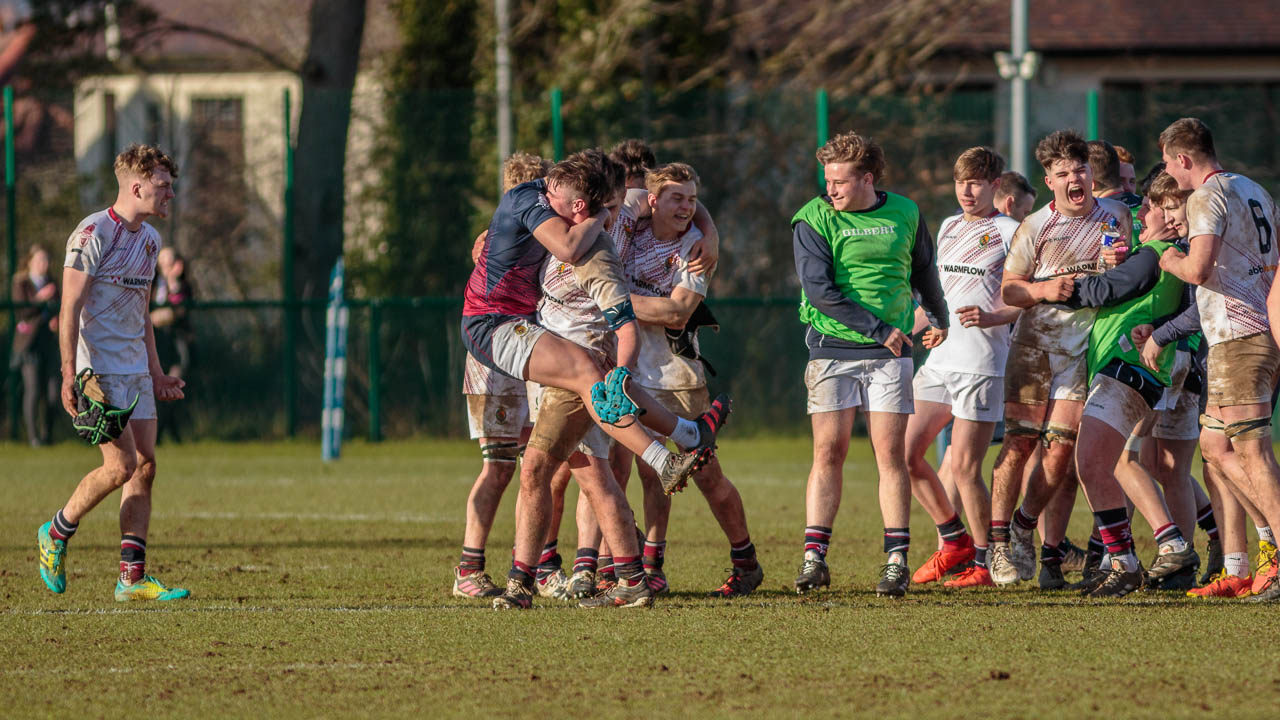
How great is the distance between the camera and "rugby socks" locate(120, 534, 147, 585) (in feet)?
25.7

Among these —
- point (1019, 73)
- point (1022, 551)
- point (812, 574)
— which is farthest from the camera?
point (1019, 73)

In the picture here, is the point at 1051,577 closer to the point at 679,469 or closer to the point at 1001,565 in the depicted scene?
the point at 1001,565

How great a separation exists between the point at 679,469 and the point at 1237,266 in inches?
102

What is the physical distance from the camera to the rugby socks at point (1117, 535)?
763 cm

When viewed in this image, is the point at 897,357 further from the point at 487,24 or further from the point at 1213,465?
the point at 487,24

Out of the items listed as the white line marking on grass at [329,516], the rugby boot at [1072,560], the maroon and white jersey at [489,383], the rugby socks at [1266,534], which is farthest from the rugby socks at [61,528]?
the rugby socks at [1266,534]

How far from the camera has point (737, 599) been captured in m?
7.65

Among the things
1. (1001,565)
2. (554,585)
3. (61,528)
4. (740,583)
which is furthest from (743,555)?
(61,528)

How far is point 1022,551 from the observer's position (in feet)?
27.6

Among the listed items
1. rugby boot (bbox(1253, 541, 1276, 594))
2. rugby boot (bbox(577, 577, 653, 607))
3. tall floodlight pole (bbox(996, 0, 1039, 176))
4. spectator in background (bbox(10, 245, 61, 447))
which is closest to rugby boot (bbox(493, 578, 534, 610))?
rugby boot (bbox(577, 577, 653, 607))

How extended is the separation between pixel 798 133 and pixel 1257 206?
40.6 ft

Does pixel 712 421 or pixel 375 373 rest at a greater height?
pixel 712 421

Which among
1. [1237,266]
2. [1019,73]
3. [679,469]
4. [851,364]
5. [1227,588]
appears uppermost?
[1019,73]

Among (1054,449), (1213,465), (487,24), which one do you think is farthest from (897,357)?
(487,24)
